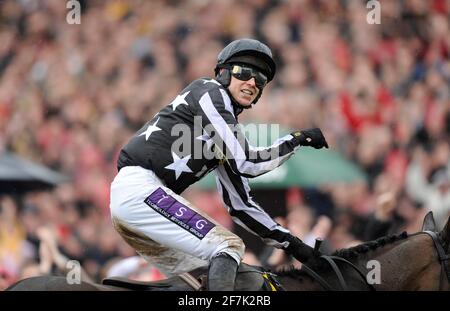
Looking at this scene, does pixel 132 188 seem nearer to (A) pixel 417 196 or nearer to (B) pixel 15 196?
(A) pixel 417 196

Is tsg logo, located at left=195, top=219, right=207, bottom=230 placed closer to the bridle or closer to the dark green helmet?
the dark green helmet

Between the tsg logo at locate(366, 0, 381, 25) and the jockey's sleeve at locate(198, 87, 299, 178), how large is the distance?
622 centimetres

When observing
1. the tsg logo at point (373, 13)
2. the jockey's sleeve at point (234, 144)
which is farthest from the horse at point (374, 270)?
the tsg logo at point (373, 13)

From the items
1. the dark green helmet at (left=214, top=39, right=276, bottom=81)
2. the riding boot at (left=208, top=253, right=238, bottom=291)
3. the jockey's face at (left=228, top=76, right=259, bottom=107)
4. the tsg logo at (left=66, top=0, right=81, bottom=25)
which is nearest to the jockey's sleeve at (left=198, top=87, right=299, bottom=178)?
the jockey's face at (left=228, top=76, right=259, bottom=107)

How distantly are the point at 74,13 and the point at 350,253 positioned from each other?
7972 mm

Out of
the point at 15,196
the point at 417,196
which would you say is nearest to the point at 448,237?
the point at 417,196

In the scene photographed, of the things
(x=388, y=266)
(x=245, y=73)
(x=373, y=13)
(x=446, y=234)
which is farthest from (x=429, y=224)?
(x=373, y=13)

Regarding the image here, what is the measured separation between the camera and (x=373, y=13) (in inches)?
424

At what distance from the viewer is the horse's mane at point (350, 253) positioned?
16.2 ft

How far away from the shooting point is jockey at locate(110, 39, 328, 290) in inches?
187

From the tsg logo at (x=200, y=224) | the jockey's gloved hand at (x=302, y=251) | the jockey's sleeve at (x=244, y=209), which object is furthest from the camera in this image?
the jockey's sleeve at (x=244, y=209)

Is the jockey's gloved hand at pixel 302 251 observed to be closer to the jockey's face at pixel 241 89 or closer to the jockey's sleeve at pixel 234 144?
the jockey's sleeve at pixel 234 144

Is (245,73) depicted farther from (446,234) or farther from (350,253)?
(446,234)
